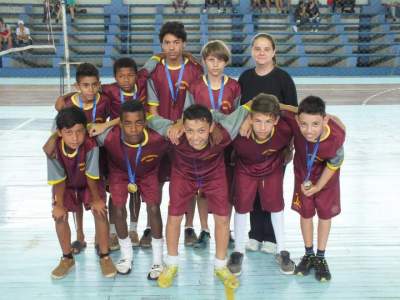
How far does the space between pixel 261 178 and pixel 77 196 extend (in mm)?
1146

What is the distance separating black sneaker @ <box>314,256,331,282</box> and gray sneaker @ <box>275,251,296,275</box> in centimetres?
14

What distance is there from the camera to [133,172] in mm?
2920

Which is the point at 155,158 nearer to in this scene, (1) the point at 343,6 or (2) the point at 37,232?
(2) the point at 37,232

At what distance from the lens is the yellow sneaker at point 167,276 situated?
9.05 feet

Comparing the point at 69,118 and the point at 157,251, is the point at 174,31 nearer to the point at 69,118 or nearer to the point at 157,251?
the point at 69,118

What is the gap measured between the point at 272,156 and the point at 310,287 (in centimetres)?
80

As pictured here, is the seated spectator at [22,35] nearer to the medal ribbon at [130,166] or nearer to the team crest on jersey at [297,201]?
the medal ribbon at [130,166]

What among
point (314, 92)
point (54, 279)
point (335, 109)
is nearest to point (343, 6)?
point (314, 92)

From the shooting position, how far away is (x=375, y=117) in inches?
324

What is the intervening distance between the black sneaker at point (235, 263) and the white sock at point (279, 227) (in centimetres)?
25

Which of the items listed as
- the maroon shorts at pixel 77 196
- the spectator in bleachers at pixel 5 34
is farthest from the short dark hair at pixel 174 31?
the spectator in bleachers at pixel 5 34

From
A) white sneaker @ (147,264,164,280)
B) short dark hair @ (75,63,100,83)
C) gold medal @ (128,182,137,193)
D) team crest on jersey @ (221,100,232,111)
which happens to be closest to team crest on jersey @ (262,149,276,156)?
team crest on jersey @ (221,100,232,111)

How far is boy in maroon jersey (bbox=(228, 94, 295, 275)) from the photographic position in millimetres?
2838

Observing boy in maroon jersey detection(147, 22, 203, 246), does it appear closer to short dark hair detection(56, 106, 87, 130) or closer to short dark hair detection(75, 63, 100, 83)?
short dark hair detection(75, 63, 100, 83)
